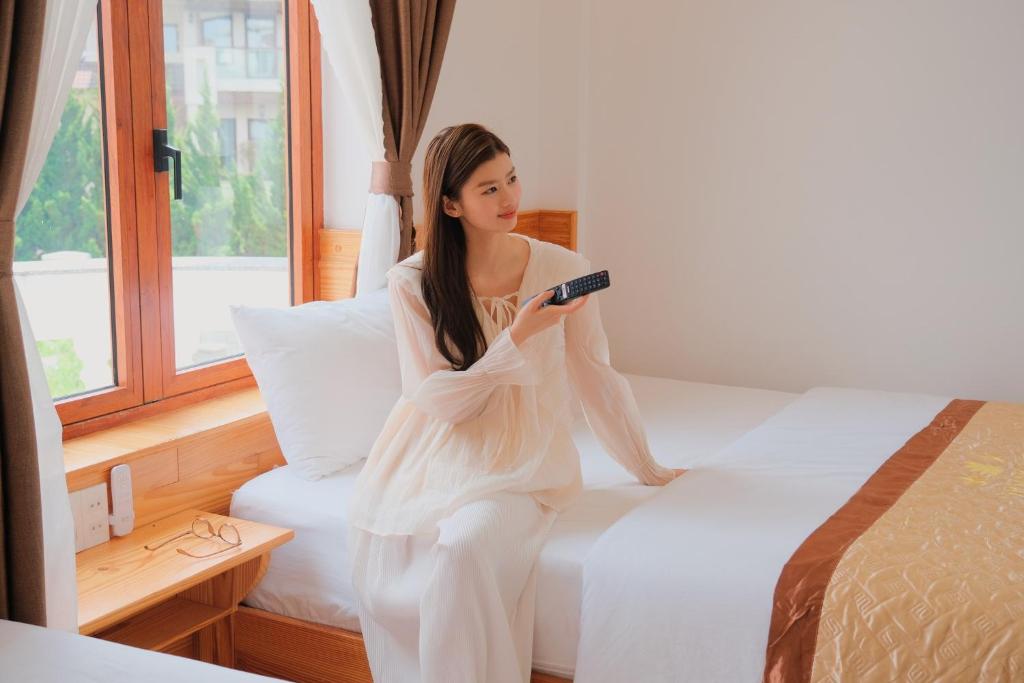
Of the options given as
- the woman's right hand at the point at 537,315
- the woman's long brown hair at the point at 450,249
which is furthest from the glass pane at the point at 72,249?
the woman's right hand at the point at 537,315

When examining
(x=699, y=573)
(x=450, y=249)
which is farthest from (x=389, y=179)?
(x=699, y=573)

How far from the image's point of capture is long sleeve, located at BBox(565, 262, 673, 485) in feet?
7.55

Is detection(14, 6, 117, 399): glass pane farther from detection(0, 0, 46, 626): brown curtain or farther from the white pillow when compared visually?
detection(0, 0, 46, 626): brown curtain

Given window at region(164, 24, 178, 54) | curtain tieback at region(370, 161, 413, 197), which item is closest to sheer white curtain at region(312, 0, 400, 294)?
curtain tieback at region(370, 161, 413, 197)

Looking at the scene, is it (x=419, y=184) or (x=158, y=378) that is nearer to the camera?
(x=158, y=378)

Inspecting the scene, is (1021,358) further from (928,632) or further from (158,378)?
(158,378)

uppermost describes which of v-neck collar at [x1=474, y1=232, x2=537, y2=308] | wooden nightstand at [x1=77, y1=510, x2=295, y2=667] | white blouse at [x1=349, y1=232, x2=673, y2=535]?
v-neck collar at [x1=474, y1=232, x2=537, y2=308]

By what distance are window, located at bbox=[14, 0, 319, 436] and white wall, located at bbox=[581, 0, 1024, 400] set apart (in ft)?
4.98

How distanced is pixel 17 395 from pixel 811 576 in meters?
1.40

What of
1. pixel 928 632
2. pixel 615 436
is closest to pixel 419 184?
pixel 615 436

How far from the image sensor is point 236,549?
2.18 meters

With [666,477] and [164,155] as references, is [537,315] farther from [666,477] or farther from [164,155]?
[164,155]

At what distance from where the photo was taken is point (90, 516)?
219 cm

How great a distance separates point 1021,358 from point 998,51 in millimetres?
1047
